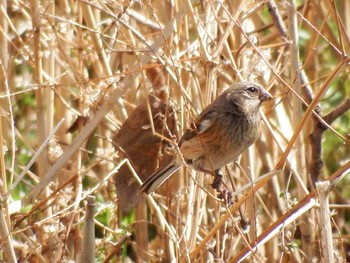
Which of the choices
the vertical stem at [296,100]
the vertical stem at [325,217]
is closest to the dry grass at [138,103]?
the vertical stem at [296,100]

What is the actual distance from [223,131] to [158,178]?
439 millimetres

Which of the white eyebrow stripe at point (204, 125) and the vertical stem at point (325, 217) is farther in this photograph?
the white eyebrow stripe at point (204, 125)

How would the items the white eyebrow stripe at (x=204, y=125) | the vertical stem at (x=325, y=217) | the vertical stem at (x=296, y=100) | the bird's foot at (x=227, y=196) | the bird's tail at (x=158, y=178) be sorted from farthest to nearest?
the white eyebrow stripe at (x=204, y=125), the bird's tail at (x=158, y=178), the vertical stem at (x=296, y=100), the bird's foot at (x=227, y=196), the vertical stem at (x=325, y=217)

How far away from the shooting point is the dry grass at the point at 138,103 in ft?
10.8

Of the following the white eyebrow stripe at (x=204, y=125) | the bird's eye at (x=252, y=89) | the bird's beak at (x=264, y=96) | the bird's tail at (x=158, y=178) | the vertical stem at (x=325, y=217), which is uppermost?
the bird's eye at (x=252, y=89)

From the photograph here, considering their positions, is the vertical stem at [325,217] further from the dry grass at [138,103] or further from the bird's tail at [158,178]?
the bird's tail at [158,178]

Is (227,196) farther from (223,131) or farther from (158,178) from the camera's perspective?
(223,131)

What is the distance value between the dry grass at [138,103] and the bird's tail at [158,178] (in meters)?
0.08

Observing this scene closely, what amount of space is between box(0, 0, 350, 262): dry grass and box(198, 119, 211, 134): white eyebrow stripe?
62 millimetres

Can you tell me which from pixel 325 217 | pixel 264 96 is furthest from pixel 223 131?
pixel 325 217

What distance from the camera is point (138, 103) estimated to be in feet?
14.1

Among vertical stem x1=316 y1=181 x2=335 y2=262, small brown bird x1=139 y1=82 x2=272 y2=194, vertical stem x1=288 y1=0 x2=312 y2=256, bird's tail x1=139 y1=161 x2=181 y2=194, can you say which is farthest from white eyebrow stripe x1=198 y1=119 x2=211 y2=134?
vertical stem x1=316 y1=181 x2=335 y2=262

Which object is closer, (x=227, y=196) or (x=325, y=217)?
(x=325, y=217)

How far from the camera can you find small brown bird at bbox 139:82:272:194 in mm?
3576
